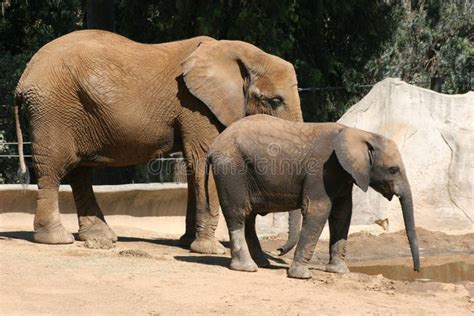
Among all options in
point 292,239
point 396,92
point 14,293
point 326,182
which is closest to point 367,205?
point 396,92

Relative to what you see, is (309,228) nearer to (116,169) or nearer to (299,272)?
(299,272)

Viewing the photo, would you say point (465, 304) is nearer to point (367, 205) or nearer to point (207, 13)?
point (367, 205)

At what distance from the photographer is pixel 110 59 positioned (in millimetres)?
12445

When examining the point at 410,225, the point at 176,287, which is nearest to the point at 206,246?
the point at 176,287

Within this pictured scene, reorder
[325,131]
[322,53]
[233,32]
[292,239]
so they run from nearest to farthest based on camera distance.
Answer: [325,131]
[292,239]
[233,32]
[322,53]

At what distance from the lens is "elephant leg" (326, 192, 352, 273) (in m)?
11.2

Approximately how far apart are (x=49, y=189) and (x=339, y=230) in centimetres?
346

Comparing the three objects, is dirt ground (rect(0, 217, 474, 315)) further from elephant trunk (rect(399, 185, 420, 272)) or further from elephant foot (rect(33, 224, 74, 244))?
elephant trunk (rect(399, 185, 420, 272))

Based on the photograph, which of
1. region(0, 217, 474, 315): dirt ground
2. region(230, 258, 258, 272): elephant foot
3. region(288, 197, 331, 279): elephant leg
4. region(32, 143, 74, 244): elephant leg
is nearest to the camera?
region(0, 217, 474, 315): dirt ground

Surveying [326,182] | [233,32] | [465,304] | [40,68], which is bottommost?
[465,304]

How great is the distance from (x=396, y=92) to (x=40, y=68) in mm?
5689

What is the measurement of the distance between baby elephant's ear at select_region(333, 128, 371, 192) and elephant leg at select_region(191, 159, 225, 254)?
1.99 meters

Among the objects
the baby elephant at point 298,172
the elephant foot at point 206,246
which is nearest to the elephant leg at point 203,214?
the elephant foot at point 206,246

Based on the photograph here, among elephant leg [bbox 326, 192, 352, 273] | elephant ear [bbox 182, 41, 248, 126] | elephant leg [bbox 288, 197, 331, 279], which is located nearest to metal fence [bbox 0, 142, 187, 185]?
elephant ear [bbox 182, 41, 248, 126]
